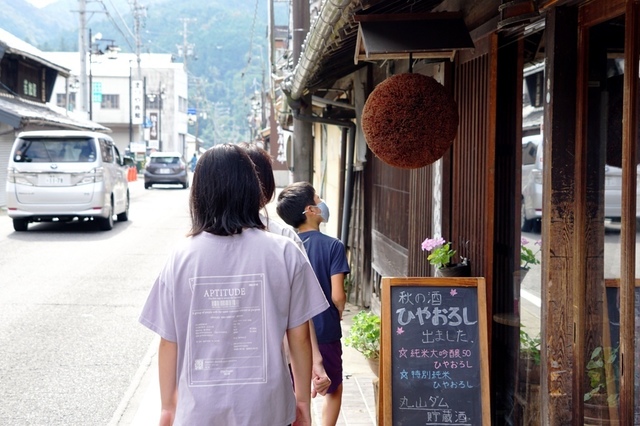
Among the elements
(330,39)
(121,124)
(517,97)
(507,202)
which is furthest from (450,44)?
(121,124)

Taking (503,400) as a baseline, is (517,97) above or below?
above

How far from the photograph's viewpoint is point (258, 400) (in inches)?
115

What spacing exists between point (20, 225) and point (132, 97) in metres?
46.7

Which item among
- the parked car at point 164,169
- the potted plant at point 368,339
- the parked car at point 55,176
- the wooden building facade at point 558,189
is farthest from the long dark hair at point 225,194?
the parked car at point 164,169

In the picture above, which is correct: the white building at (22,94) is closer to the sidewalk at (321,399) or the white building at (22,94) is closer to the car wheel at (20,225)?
the car wheel at (20,225)

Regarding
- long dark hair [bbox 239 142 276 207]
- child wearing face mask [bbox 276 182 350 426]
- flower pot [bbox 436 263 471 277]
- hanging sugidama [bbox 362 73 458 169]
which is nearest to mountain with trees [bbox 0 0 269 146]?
flower pot [bbox 436 263 471 277]

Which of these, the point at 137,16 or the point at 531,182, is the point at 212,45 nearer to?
the point at 137,16

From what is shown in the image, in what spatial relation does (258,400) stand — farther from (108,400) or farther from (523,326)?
(108,400)

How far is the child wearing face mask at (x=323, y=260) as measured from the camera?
4938 millimetres

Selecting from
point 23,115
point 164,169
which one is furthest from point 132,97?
point 23,115

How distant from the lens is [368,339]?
762 cm

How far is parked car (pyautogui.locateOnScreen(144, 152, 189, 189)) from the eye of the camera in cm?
4031

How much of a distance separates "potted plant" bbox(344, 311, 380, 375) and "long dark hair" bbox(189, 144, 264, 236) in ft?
15.1

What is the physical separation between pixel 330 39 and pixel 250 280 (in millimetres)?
3988
